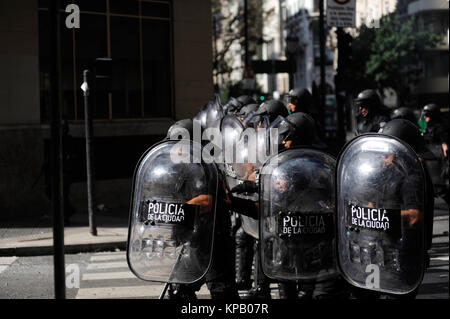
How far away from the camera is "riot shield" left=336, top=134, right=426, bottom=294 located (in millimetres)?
4691

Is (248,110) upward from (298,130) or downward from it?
upward

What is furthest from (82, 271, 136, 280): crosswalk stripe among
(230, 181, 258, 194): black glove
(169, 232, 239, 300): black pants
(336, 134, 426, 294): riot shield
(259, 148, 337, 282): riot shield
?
(336, 134, 426, 294): riot shield

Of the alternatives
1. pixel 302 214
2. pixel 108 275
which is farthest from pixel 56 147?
pixel 108 275

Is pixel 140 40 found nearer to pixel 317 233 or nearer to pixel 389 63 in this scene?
pixel 317 233

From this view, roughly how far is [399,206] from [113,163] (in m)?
12.6

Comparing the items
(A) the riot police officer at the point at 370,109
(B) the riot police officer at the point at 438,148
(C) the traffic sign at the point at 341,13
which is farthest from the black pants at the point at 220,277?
(C) the traffic sign at the point at 341,13

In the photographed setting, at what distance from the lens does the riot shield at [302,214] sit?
5.05 metres

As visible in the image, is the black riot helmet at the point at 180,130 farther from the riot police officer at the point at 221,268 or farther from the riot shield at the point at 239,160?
the riot police officer at the point at 221,268

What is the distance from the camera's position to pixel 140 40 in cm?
1692

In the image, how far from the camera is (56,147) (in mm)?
3664

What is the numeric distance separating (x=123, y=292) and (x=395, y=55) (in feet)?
138

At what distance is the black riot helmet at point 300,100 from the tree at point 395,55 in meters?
37.6

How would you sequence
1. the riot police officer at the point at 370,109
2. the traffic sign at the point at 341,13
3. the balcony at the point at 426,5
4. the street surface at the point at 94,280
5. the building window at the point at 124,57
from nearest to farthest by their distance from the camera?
the street surface at the point at 94,280 < the riot police officer at the point at 370,109 < the traffic sign at the point at 341,13 < the building window at the point at 124,57 < the balcony at the point at 426,5

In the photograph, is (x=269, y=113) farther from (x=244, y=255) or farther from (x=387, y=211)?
(x=387, y=211)
